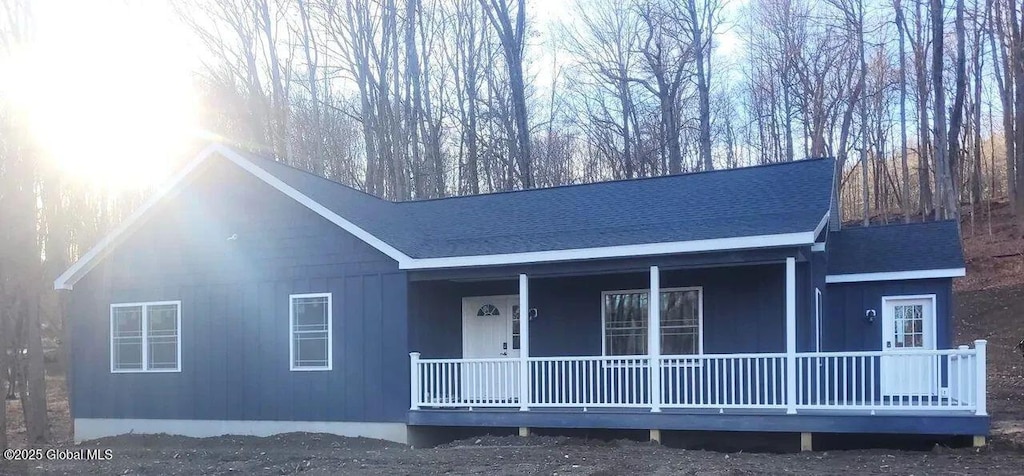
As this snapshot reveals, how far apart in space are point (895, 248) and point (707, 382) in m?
4.74

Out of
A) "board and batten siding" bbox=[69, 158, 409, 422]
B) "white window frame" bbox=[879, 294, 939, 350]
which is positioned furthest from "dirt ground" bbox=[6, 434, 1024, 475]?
"white window frame" bbox=[879, 294, 939, 350]

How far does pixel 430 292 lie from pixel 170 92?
18.8 metres

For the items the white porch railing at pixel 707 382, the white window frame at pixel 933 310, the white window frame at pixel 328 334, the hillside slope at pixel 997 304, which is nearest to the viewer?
the white porch railing at pixel 707 382

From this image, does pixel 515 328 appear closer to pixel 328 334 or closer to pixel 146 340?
pixel 328 334

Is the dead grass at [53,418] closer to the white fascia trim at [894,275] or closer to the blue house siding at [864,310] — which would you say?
the blue house siding at [864,310]

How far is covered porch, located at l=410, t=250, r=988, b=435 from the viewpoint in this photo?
10688mm

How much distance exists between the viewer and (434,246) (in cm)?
1361

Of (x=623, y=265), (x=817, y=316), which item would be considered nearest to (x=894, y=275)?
(x=817, y=316)

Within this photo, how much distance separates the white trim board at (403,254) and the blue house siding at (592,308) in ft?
2.99

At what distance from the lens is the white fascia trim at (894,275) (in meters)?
13.3

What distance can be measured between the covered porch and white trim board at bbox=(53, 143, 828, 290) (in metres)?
0.37

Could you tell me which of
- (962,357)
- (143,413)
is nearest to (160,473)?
(143,413)

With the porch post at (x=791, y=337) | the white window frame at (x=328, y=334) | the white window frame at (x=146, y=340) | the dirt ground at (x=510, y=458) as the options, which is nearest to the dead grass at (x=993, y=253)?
the dirt ground at (x=510, y=458)

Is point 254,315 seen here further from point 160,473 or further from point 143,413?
point 160,473
